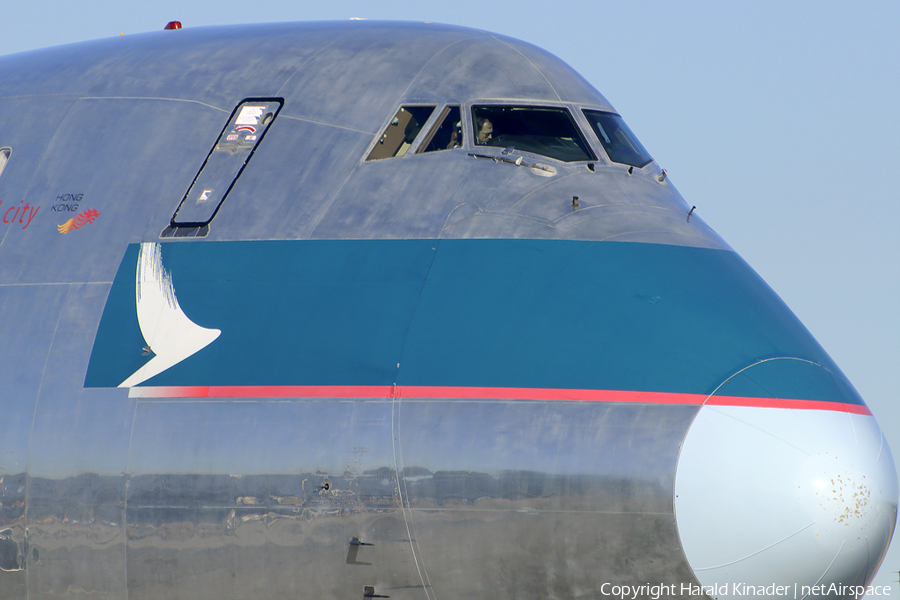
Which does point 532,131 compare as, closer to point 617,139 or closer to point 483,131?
point 483,131

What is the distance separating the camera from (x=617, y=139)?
429 inches

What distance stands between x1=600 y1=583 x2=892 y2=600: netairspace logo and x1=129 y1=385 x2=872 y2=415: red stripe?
3.92 ft

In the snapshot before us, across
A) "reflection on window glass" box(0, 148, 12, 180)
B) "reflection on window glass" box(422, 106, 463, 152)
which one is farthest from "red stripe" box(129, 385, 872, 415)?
"reflection on window glass" box(0, 148, 12, 180)

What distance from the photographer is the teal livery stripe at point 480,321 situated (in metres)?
8.51

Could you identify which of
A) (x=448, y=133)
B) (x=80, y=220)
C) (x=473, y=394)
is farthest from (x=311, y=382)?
(x=80, y=220)

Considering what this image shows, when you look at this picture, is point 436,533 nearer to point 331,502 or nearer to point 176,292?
point 331,502

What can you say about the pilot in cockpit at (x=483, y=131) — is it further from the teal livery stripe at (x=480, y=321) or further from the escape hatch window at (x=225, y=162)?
the escape hatch window at (x=225, y=162)

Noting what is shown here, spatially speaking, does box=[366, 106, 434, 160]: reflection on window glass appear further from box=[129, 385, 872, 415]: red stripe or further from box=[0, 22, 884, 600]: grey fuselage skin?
box=[129, 385, 872, 415]: red stripe

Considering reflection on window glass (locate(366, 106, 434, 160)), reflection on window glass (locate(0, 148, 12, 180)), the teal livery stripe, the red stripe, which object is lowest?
the red stripe

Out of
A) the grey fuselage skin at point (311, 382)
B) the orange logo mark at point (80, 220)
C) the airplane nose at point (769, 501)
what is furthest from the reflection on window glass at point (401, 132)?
the airplane nose at point (769, 501)

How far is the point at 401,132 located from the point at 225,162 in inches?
60.5

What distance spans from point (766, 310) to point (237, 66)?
5127 millimetres

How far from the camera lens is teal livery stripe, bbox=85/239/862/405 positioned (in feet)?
27.9

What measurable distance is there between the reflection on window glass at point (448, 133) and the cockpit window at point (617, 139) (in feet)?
4.08
